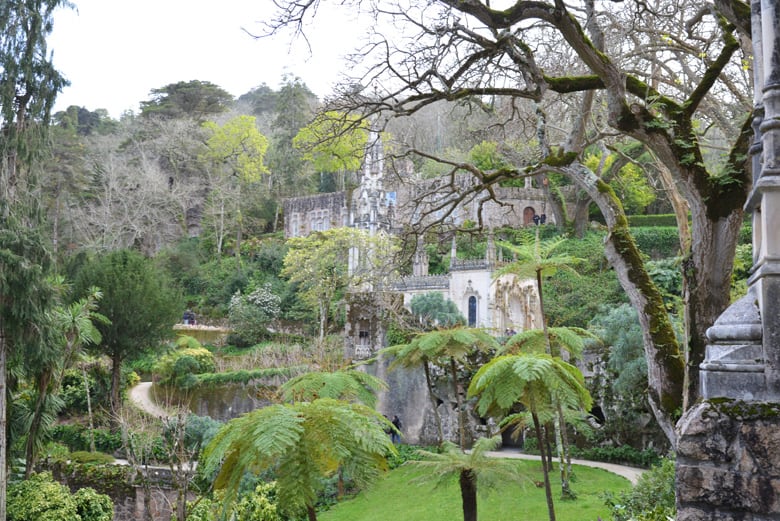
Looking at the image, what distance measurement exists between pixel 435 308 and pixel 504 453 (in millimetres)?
8936

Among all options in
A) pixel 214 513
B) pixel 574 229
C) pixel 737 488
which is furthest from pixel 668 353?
pixel 574 229

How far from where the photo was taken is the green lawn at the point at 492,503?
13297 mm

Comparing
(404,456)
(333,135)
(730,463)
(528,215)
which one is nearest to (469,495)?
(333,135)

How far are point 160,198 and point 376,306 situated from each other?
2569 centimetres

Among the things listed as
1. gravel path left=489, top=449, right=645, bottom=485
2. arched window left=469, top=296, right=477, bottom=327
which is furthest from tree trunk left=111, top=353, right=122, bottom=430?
gravel path left=489, top=449, right=645, bottom=485

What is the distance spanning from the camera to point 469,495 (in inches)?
417

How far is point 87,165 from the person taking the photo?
148 feet

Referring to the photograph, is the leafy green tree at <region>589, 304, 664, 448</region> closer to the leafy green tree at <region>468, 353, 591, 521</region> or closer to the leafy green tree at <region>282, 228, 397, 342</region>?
the leafy green tree at <region>468, 353, 591, 521</region>

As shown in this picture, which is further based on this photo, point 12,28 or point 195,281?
point 195,281

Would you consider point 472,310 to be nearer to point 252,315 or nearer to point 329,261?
point 329,261

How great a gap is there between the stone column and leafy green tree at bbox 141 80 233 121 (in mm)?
51330

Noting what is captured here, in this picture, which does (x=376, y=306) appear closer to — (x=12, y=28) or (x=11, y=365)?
(x=11, y=365)

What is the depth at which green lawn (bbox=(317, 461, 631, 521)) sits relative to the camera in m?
13.3

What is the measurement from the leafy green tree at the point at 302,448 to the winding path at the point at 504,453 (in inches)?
173
